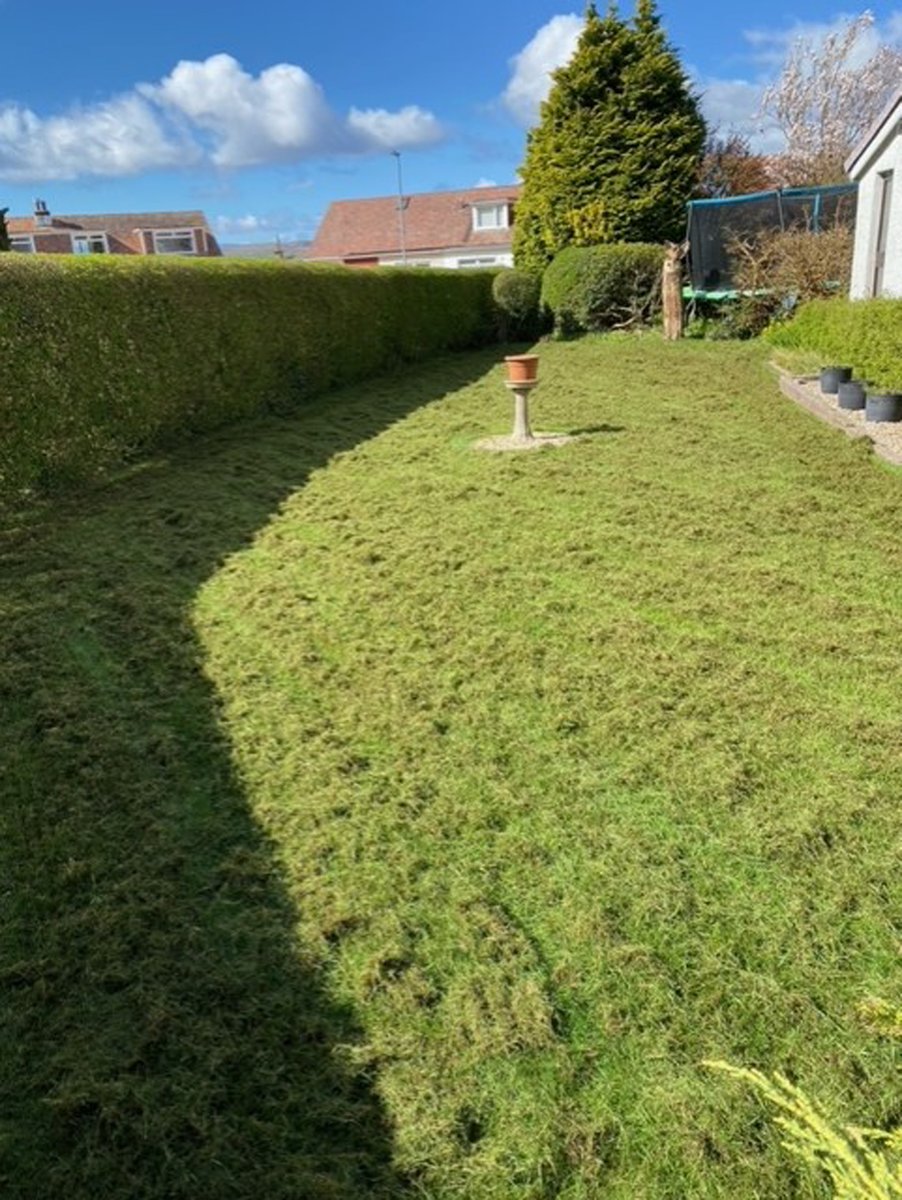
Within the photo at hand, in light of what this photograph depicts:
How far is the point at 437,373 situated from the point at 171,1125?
13498 mm

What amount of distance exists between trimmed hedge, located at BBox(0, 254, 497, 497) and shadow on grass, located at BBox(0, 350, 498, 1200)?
8.68 feet

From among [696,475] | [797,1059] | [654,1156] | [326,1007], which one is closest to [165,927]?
[326,1007]

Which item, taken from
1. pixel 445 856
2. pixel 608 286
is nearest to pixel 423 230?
pixel 608 286

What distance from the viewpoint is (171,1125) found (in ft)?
6.00

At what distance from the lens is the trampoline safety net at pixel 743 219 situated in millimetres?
15531

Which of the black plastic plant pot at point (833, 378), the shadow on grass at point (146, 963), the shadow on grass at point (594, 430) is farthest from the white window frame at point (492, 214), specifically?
the shadow on grass at point (146, 963)

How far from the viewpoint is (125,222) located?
54.8 metres

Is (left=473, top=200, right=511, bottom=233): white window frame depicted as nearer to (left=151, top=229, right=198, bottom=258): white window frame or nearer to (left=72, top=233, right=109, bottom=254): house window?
(left=151, top=229, right=198, bottom=258): white window frame

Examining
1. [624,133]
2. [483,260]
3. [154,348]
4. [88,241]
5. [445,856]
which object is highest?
[88,241]

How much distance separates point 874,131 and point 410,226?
3428 centimetres

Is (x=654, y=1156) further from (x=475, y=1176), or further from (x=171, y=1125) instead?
(x=171, y=1125)

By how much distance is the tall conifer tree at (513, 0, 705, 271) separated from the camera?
18656 millimetres

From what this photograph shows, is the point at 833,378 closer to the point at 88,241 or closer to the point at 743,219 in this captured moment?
the point at 743,219

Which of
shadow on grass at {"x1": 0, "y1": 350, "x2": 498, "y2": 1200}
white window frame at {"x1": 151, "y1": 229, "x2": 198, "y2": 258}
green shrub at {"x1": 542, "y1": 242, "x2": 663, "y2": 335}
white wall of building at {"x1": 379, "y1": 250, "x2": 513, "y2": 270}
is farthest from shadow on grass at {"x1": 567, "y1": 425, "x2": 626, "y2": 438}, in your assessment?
white window frame at {"x1": 151, "y1": 229, "x2": 198, "y2": 258}
